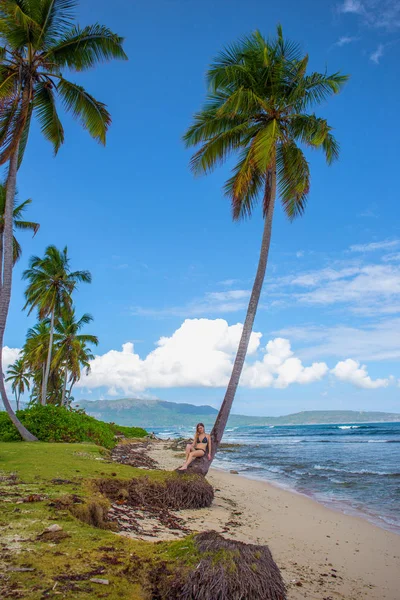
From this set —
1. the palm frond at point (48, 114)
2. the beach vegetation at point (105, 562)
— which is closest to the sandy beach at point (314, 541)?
the beach vegetation at point (105, 562)

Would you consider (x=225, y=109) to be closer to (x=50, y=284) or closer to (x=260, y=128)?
(x=260, y=128)

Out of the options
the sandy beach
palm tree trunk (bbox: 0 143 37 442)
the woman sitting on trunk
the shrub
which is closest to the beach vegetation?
the sandy beach

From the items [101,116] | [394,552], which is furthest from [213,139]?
[394,552]

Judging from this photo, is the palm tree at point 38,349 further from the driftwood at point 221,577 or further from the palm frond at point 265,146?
the driftwood at point 221,577

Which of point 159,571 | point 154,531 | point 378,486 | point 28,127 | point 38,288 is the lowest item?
point 378,486

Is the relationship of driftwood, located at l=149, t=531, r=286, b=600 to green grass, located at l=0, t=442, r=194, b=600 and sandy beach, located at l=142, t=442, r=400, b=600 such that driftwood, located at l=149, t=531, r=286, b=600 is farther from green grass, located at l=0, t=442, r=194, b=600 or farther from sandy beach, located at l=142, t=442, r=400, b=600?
sandy beach, located at l=142, t=442, r=400, b=600

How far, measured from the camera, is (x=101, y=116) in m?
14.7

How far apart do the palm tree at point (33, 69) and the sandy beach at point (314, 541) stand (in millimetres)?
8700

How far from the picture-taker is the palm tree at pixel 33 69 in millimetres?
12742

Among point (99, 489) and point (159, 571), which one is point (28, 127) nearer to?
point (99, 489)

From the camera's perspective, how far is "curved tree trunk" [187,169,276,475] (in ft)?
33.8

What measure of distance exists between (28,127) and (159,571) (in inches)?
581

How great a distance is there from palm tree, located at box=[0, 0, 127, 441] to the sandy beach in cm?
870

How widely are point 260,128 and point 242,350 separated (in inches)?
271
